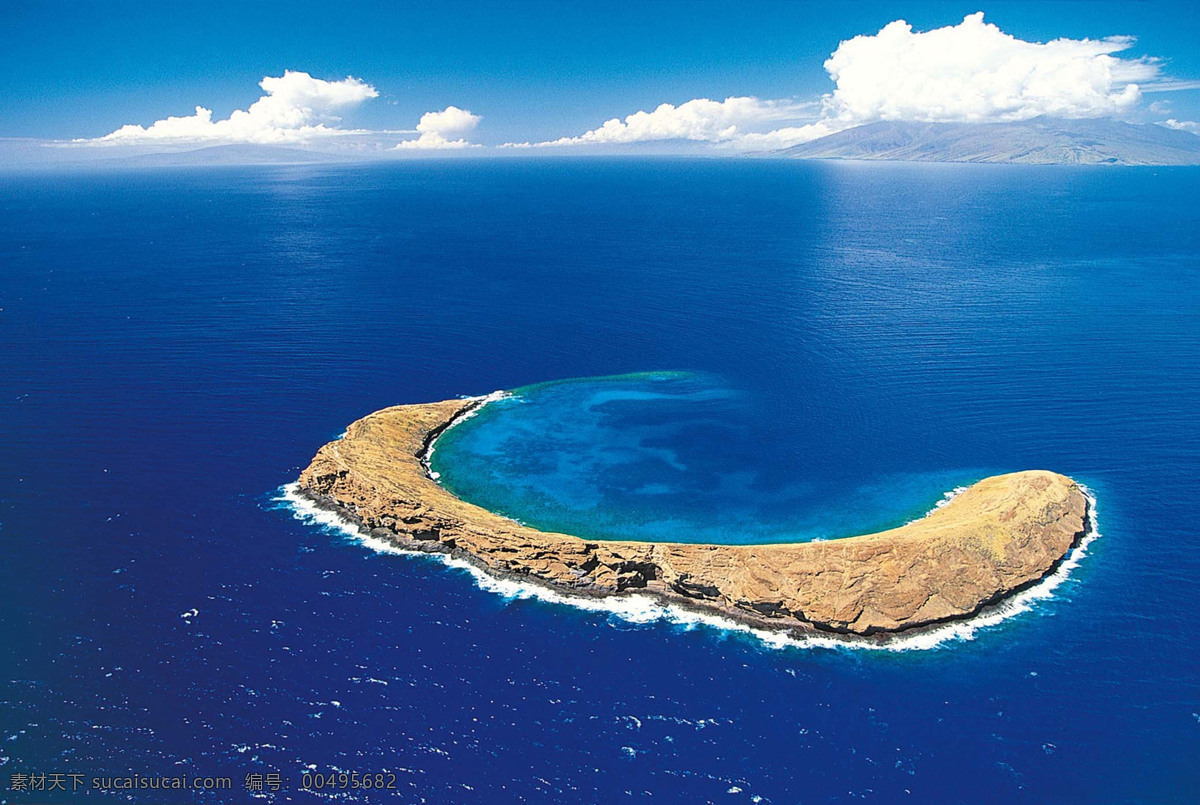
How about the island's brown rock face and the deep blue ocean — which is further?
the island's brown rock face

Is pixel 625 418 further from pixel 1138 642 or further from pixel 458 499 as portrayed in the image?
pixel 1138 642

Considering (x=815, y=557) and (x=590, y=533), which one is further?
(x=590, y=533)

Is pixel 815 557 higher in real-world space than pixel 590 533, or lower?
higher

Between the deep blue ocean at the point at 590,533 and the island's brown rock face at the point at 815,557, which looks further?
the island's brown rock face at the point at 815,557
